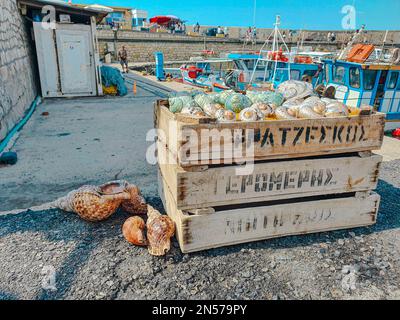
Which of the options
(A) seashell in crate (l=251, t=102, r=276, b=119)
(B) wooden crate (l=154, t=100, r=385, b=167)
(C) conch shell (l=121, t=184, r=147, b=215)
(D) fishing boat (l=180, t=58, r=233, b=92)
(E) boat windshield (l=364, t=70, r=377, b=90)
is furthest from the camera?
(D) fishing boat (l=180, t=58, r=233, b=92)

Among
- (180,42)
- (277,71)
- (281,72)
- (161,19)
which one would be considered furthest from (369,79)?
(161,19)

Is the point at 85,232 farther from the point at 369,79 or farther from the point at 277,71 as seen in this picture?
the point at 277,71

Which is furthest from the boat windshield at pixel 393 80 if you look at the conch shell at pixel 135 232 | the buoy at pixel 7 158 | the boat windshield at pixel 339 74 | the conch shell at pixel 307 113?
the buoy at pixel 7 158

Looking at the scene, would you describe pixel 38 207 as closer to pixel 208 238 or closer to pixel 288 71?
pixel 208 238

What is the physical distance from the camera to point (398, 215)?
323 centimetres

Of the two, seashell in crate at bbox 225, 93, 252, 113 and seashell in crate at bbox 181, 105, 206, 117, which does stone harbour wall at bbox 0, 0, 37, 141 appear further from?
seashell in crate at bbox 225, 93, 252, 113

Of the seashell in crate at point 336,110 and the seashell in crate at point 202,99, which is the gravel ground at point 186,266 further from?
the seashell in crate at point 202,99

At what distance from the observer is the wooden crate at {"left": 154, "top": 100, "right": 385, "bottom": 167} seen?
228cm

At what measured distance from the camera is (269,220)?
262 centimetres

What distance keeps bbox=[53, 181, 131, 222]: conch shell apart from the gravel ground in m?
0.11

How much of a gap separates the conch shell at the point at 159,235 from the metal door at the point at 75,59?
33.2 ft

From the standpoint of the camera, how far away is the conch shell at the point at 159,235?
7.99ft

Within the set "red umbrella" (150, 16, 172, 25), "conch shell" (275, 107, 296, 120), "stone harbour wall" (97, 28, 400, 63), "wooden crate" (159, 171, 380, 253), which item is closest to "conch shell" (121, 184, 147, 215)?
"wooden crate" (159, 171, 380, 253)

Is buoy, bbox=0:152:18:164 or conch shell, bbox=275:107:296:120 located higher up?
conch shell, bbox=275:107:296:120
